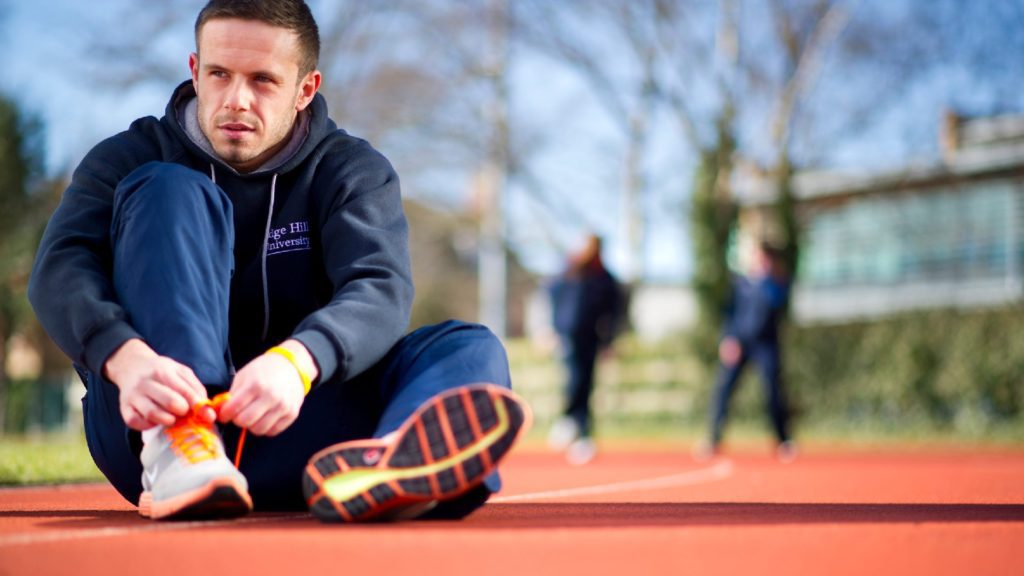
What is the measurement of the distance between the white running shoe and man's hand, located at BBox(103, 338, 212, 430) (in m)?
0.05

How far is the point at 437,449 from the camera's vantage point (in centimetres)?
285

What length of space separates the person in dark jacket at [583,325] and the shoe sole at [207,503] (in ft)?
32.6

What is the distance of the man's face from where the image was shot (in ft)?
10.7

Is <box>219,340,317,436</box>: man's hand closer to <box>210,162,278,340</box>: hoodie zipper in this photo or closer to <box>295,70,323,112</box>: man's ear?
<box>210,162,278,340</box>: hoodie zipper

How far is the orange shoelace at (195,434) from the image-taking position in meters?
2.90

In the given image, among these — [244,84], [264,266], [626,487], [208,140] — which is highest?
[244,84]

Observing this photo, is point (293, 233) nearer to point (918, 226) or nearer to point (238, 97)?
point (238, 97)

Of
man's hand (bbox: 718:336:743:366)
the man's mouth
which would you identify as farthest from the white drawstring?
man's hand (bbox: 718:336:743:366)

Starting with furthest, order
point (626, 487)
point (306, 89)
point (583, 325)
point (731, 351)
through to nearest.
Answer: point (731, 351) → point (583, 325) → point (626, 487) → point (306, 89)

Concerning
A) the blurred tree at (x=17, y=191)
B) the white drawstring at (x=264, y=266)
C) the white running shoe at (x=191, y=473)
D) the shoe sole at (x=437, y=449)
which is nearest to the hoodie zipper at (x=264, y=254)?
the white drawstring at (x=264, y=266)

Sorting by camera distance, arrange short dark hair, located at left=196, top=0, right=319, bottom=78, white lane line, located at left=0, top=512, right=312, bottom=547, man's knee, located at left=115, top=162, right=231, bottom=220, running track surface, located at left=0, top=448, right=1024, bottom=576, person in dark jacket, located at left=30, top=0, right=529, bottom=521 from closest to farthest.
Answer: running track surface, located at left=0, top=448, right=1024, bottom=576 < white lane line, located at left=0, top=512, right=312, bottom=547 < person in dark jacket, located at left=30, top=0, right=529, bottom=521 < man's knee, located at left=115, top=162, right=231, bottom=220 < short dark hair, located at left=196, top=0, right=319, bottom=78

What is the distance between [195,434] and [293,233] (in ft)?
2.31

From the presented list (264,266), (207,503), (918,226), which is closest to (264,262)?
(264,266)

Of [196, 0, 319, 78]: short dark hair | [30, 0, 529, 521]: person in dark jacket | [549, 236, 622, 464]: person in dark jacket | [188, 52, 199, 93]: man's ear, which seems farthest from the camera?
[549, 236, 622, 464]: person in dark jacket
